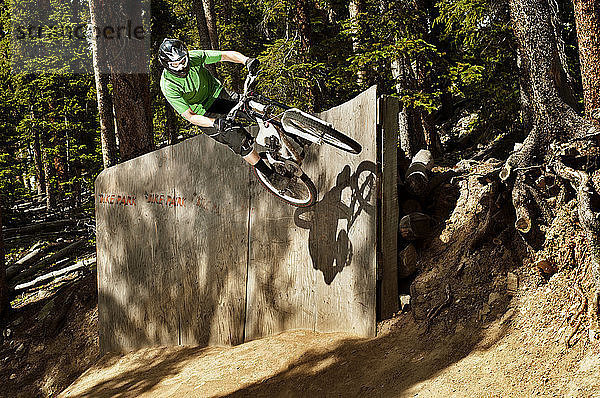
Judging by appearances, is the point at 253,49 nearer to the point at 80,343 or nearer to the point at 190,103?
the point at 80,343

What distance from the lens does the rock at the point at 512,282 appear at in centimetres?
420

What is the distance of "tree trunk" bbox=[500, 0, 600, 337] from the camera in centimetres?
393

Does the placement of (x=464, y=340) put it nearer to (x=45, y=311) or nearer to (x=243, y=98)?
(x=243, y=98)

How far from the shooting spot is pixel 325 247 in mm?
5082

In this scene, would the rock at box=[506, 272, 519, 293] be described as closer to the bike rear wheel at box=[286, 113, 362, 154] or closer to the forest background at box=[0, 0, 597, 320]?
the bike rear wheel at box=[286, 113, 362, 154]

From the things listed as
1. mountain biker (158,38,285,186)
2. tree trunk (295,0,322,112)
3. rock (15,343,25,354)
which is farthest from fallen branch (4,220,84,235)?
mountain biker (158,38,285,186)

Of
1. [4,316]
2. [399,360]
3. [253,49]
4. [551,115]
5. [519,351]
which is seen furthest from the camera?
[253,49]

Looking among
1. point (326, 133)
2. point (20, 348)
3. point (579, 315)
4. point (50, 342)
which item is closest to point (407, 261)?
point (326, 133)

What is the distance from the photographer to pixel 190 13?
2427 cm

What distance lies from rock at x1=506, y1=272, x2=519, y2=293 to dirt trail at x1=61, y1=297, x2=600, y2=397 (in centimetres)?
21

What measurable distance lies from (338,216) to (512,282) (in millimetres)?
1605

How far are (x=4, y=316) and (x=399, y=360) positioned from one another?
819 centimetres

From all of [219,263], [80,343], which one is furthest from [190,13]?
[219,263]

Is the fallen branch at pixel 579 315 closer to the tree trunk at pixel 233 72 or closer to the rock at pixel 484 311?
the rock at pixel 484 311
